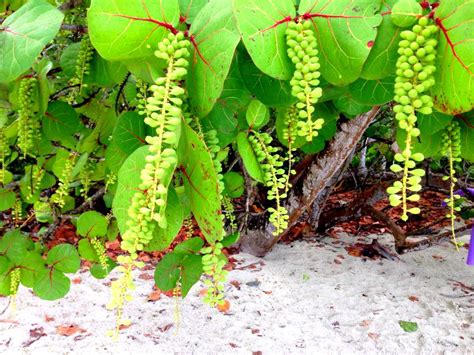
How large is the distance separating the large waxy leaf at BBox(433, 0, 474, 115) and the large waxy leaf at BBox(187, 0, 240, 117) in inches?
10.2

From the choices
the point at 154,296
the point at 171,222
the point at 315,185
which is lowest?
the point at 154,296

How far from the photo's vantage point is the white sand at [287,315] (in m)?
2.41

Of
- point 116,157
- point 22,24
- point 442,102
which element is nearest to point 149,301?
point 116,157

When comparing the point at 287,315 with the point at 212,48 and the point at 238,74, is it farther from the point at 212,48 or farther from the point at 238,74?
the point at 212,48

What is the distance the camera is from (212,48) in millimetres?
593

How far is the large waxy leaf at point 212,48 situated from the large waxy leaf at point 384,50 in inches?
7.4

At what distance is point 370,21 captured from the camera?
0.56 metres

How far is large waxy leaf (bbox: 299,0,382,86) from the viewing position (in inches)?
22.1

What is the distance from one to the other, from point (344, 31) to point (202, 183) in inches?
11.6

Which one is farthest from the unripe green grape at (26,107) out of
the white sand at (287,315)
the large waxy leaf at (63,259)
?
the white sand at (287,315)

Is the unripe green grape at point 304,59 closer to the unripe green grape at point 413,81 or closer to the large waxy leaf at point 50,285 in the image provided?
the unripe green grape at point 413,81

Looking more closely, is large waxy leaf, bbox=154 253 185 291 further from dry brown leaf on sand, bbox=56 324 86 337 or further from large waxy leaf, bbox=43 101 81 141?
dry brown leaf on sand, bbox=56 324 86 337

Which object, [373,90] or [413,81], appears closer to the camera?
[413,81]

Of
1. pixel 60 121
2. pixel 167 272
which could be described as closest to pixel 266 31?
pixel 60 121
